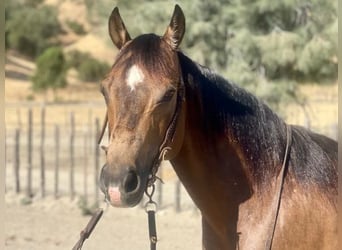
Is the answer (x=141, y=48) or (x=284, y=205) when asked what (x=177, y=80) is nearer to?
(x=141, y=48)

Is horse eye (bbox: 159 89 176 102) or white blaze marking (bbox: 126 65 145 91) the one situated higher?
white blaze marking (bbox: 126 65 145 91)

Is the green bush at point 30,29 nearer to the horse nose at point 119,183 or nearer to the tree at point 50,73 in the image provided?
the tree at point 50,73

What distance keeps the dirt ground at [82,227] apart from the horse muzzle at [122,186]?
205 inches

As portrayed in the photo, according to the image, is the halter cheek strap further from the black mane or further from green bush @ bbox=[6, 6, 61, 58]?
green bush @ bbox=[6, 6, 61, 58]

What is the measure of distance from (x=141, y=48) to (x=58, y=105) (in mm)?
Answer: 20418

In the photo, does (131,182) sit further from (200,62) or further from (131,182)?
(200,62)

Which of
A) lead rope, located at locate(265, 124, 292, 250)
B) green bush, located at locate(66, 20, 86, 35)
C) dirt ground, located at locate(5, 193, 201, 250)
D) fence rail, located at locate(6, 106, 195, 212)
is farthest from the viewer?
green bush, located at locate(66, 20, 86, 35)

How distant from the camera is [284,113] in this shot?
35.4 feet

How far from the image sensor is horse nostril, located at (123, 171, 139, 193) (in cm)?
227

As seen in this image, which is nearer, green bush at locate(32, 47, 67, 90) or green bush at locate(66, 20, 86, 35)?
green bush at locate(32, 47, 67, 90)

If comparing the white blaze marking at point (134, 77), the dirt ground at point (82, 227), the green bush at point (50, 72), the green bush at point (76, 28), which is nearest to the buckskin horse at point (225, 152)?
the white blaze marking at point (134, 77)

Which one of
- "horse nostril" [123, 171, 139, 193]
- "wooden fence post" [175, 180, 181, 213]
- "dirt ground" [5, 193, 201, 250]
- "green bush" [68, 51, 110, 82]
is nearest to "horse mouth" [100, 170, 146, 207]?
"horse nostril" [123, 171, 139, 193]

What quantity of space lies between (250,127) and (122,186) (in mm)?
648

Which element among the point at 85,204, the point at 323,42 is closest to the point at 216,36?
the point at 323,42
